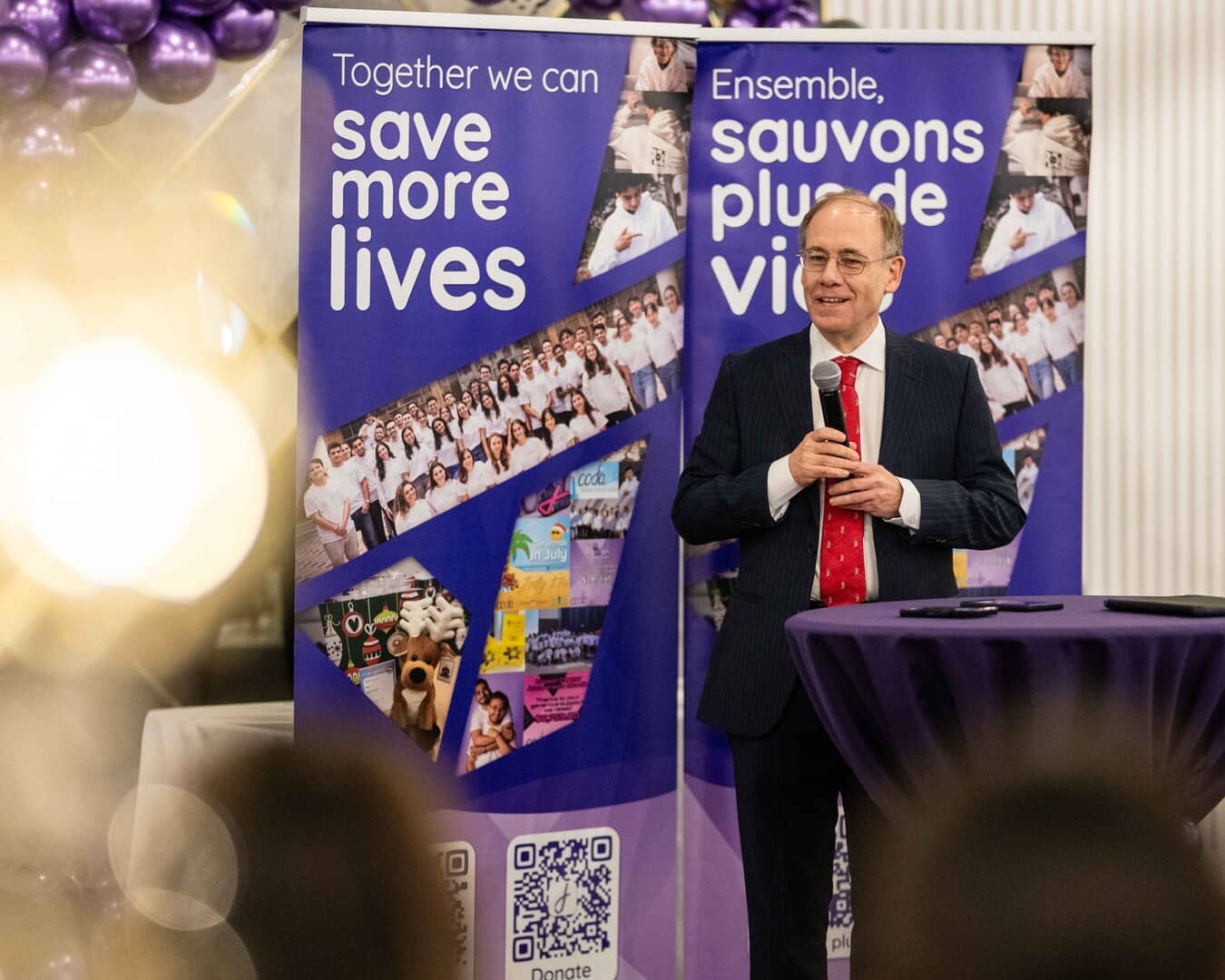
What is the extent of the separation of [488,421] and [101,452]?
1.30 m

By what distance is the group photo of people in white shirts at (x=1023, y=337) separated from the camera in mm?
3029

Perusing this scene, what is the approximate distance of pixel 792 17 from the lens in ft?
11.2

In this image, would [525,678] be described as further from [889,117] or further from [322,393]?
[889,117]

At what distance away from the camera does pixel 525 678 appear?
2953 mm

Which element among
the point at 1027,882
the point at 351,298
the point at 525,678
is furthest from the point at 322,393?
the point at 1027,882

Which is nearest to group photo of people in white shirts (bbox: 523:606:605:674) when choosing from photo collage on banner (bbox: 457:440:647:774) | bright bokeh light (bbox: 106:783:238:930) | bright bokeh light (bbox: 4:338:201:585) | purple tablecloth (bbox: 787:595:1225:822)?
photo collage on banner (bbox: 457:440:647:774)

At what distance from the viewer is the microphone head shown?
2.15m

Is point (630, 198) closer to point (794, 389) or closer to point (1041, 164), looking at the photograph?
point (794, 389)

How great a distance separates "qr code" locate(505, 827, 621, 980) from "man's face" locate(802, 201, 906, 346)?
137 centimetres

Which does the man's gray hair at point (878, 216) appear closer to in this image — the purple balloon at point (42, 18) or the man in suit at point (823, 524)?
the man in suit at point (823, 524)

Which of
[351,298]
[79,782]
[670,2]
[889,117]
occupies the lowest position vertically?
[79,782]

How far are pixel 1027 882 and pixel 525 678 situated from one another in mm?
2118

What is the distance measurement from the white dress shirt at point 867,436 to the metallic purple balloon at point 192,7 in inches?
68.8

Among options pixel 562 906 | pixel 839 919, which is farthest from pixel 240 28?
pixel 839 919
